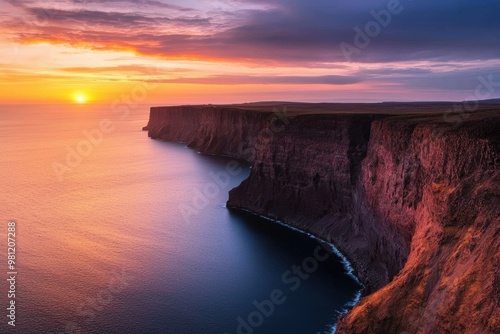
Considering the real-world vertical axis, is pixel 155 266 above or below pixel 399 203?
below

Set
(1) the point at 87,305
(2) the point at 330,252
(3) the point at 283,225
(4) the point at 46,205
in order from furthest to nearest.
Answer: (4) the point at 46,205 < (3) the point at 283,225 < (2) the point at 330,252 < (1) the point at 87,305

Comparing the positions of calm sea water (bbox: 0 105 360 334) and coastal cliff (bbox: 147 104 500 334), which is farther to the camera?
calm sea water (bbox: 0 105 360 334)

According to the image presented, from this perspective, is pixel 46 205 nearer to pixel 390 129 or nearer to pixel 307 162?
pixel 307 162

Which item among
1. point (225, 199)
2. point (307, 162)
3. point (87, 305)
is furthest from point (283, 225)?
point (87, 305)

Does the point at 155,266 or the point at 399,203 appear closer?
the point at 399,203

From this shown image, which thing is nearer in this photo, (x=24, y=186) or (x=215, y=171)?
(x=24, y=186)
